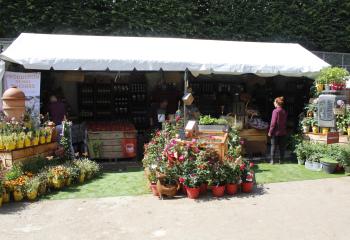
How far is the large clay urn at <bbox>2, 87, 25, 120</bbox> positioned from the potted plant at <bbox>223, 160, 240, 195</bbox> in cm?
461

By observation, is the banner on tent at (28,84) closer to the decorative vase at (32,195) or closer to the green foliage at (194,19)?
the decorative vase at (32,195)

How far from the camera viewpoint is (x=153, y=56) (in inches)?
408

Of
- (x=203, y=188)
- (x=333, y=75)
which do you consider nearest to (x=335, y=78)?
(x=333, y=75)

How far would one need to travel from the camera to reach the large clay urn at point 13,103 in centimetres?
890

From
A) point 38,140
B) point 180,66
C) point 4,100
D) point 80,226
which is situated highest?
point 180,66

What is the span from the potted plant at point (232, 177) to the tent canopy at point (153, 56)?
336 cm

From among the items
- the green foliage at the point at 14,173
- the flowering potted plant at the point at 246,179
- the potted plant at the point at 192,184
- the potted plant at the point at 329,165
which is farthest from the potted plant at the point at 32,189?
the potted plant at the point at 329,165

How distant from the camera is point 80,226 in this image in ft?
20.0

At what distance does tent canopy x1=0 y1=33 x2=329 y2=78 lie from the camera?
9.77m

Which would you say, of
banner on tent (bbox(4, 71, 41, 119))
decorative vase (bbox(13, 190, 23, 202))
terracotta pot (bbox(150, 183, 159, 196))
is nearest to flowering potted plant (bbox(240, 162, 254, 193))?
terracotta pot (bbox(150, 183, 159, 196))

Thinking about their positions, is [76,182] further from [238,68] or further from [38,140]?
[238,68]

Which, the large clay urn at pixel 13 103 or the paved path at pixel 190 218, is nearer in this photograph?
the paved path at pixel 190 218

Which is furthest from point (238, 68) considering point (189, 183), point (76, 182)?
point (76, 182)

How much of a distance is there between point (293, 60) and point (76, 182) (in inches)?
268
